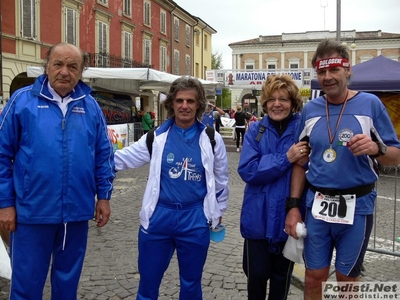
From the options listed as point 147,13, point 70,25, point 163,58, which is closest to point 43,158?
point 70,25

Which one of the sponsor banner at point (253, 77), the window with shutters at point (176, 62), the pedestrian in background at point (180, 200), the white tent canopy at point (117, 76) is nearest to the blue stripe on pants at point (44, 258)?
the pedestrian in background at point (180, 200)

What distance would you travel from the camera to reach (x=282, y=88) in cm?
274

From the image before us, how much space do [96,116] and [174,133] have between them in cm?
53

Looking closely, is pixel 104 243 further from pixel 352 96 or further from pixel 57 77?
pixel 352 96

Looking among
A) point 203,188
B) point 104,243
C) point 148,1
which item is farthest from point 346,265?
point 148,1

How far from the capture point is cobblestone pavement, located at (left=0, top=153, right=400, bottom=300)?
371 cm

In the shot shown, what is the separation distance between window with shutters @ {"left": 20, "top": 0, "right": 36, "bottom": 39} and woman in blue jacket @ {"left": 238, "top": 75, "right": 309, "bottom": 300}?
1735cm

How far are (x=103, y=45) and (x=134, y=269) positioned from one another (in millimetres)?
21448

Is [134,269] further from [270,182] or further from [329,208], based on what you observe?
[329,208]

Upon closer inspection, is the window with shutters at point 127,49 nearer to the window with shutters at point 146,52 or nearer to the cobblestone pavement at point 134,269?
the window with shutters at point 146,52

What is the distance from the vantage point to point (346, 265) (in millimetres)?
2500

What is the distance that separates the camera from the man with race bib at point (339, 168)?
2.42 metres

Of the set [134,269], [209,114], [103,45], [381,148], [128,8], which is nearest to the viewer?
[381,148]

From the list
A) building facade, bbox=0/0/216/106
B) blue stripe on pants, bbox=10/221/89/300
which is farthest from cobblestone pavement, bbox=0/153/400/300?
building facade, bbox=0/0/216/106
